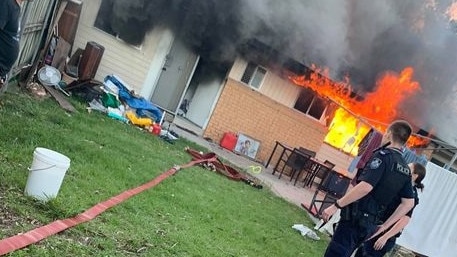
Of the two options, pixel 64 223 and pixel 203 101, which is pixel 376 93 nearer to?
pixel 203 101

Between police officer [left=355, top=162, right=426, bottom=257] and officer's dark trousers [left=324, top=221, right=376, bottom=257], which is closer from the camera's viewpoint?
officer's dark trousers [left=324, top=221, right=376, bottom=257]

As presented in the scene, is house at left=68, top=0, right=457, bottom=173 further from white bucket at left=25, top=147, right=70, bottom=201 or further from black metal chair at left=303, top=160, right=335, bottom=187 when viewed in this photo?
white bucket at left=25, top=147, right=70, bottom=201

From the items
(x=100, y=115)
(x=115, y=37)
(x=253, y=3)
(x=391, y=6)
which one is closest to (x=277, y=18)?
(x=253, y=3)

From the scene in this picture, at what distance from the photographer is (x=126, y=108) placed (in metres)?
11.5

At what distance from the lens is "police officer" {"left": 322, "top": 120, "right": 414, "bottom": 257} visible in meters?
4.62

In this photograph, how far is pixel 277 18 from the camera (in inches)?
537

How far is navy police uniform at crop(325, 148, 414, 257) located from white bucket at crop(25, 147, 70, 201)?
2654 mm

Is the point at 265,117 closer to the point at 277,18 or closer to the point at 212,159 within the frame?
the point at 277,18

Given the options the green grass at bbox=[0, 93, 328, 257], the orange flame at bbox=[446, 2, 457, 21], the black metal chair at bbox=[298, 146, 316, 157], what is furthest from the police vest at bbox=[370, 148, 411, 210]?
the orange flame at bbox=[446, 2, 457, 21]

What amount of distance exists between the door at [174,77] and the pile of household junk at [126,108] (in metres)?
2.54

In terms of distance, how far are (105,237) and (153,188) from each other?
226cm

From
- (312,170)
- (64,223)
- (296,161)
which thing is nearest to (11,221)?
(64,223)

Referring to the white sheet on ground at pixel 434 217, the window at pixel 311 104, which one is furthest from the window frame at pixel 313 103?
the white sheet on ground at pixel 434 217

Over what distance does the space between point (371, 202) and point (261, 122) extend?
1068 centimetres
